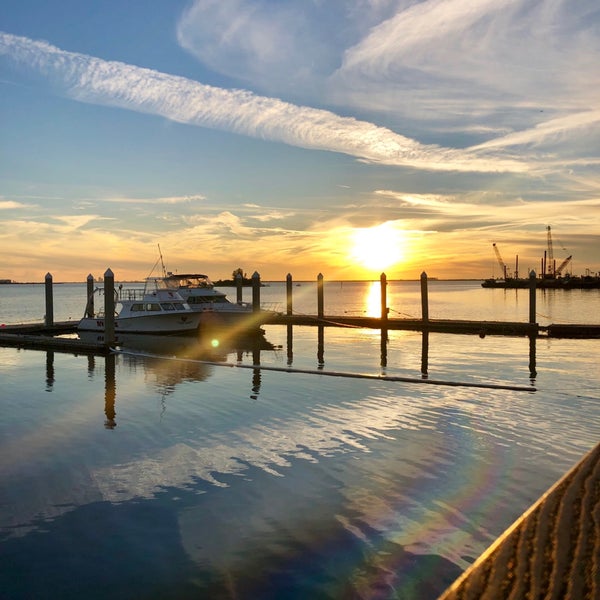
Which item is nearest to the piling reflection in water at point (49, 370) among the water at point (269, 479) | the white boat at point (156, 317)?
the water at point (269, 479)

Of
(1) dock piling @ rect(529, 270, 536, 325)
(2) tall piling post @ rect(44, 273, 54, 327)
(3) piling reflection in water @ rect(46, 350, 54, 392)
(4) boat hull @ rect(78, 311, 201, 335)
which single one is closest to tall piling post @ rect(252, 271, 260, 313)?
(4) boat hull @ rect(78, 311, 201, 335)

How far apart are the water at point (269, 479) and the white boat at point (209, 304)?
19.1 m

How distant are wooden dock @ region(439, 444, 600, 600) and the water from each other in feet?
18.1

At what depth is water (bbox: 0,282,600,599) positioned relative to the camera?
24.5 feet

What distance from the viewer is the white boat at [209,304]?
4147 centimetres

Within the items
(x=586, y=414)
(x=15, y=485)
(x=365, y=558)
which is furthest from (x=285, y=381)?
(x=365, y=558)

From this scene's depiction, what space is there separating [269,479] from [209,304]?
3266cm

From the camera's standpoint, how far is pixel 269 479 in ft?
35.2

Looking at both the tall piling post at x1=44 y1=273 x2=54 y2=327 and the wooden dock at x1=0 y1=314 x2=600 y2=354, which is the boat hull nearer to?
the wooden dock at x1=0 y1=314 x2=600 y2=354

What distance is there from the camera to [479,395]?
60.2 ft

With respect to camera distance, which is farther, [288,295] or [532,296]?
[288,295]

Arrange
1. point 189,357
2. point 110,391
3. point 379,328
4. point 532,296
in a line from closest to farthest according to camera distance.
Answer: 1. point 110,391
2. point 189,357
3. point 532,296
4. point 379,328

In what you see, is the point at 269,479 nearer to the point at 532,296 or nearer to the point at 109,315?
the point at 109,315

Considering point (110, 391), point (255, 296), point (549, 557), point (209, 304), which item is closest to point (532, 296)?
point (255, 296)
